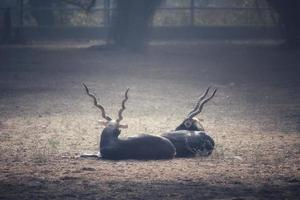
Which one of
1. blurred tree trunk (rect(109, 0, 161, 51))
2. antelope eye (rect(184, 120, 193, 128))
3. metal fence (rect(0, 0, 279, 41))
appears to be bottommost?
metal fence (rect(0, 0, 279, 41))

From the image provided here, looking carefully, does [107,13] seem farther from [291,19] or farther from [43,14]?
[291,19]

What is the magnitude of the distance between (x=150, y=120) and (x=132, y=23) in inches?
627

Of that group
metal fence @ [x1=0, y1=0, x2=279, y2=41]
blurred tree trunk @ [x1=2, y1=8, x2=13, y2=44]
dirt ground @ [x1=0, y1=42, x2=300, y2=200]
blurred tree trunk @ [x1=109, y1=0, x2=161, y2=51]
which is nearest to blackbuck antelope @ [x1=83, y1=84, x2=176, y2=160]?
dirt ground @ [x1=0, y1=42, x2=300, y2=200]

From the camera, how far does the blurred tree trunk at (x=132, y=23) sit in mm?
29531

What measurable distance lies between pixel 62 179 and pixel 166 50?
21.8m

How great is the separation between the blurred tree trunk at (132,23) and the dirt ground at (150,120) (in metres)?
1.09

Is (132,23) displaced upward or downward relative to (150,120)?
downward

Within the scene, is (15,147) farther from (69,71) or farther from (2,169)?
(69,71)

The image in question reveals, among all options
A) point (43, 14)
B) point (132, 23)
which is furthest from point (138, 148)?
point (43, 14)

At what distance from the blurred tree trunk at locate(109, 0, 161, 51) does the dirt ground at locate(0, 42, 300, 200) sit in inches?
43.1

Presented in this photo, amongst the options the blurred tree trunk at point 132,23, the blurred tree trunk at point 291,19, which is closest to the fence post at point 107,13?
the blurred tree trunk at point 132,23

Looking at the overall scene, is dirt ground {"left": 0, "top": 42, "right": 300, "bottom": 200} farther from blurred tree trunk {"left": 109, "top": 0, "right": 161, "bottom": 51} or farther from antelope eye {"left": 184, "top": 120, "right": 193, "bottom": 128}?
blurred tree trunk {"left": 109, "top": 0, "right": 161, "bottom": 51}

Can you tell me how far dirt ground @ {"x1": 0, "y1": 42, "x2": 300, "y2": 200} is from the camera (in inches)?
341

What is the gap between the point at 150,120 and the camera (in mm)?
13945
